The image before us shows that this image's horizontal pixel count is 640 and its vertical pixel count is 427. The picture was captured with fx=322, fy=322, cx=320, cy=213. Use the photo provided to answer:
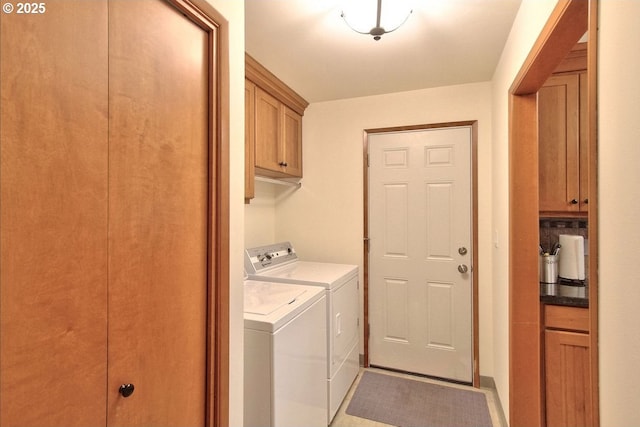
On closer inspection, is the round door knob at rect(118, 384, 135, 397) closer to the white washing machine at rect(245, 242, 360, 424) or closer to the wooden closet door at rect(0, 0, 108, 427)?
the wooden closet door at rect(0, 0, 108, 427)

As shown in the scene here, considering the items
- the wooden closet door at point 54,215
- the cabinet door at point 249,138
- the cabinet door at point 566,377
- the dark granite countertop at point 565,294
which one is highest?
the cabinet door at point 249,138

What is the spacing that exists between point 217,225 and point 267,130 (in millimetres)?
1522

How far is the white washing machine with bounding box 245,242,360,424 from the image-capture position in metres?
2.07

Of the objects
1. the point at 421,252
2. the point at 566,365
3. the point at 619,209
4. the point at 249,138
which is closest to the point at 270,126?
the point at 249,138

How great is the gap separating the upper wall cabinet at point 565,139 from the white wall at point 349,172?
0.48 metres

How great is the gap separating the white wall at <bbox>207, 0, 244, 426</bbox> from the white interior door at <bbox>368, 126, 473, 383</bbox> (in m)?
1.78

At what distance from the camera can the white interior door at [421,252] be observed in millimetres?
2551

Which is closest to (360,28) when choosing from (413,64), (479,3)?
(479,3)

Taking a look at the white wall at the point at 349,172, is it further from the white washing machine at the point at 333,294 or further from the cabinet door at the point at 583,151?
the cabinet door at the point at 583,151

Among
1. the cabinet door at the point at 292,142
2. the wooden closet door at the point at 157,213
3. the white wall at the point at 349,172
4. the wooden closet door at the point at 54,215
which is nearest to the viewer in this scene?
the wooden closet door at the point at 54,215

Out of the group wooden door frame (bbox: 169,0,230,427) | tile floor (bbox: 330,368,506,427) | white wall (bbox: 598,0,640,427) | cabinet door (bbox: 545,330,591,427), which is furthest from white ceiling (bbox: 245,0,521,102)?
tile floor (bbox: 330,368,506,427)

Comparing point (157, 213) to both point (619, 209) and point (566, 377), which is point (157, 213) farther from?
point (566, 377)

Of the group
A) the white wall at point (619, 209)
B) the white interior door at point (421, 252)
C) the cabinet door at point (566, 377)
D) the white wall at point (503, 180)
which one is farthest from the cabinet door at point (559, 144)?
the white wall at point (619, 209)

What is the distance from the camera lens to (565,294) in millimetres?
1757
